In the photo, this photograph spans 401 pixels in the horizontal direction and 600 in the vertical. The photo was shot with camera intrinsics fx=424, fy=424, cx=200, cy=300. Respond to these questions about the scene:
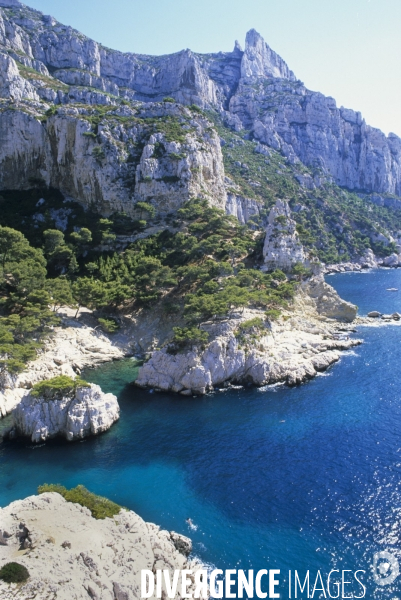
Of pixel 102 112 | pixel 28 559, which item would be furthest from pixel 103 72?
pixel 28 559

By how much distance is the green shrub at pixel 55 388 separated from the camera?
3512 cm

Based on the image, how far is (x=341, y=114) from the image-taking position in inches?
7441

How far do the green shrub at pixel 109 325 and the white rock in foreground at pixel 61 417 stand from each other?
2001 centimetres

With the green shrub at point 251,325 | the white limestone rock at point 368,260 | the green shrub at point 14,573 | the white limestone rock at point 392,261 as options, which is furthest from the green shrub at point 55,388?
the white limestone rock at point 392,261

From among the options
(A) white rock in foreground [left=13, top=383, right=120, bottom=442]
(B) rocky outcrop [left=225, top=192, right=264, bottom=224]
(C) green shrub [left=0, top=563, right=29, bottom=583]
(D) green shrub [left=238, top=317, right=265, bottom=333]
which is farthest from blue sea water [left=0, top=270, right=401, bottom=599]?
(B) rocky outcrop [left=225, top=192, right=264, bottom=224]

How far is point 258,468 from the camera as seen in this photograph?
29.9m

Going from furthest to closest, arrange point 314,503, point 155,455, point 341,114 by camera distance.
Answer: point 341,114 < point 155,455 < point 314,503

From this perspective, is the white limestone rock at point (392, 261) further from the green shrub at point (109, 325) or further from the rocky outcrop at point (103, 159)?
the green shrub at point (109, 325)

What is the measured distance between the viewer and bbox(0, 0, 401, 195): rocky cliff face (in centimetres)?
12381

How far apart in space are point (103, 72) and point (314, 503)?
542ft

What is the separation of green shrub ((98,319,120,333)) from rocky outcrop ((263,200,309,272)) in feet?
82.8

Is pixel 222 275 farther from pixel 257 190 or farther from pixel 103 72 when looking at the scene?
pixel 103 72

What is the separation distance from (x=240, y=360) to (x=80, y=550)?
2828 cm

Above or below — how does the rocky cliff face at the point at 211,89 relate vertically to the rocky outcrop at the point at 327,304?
above
